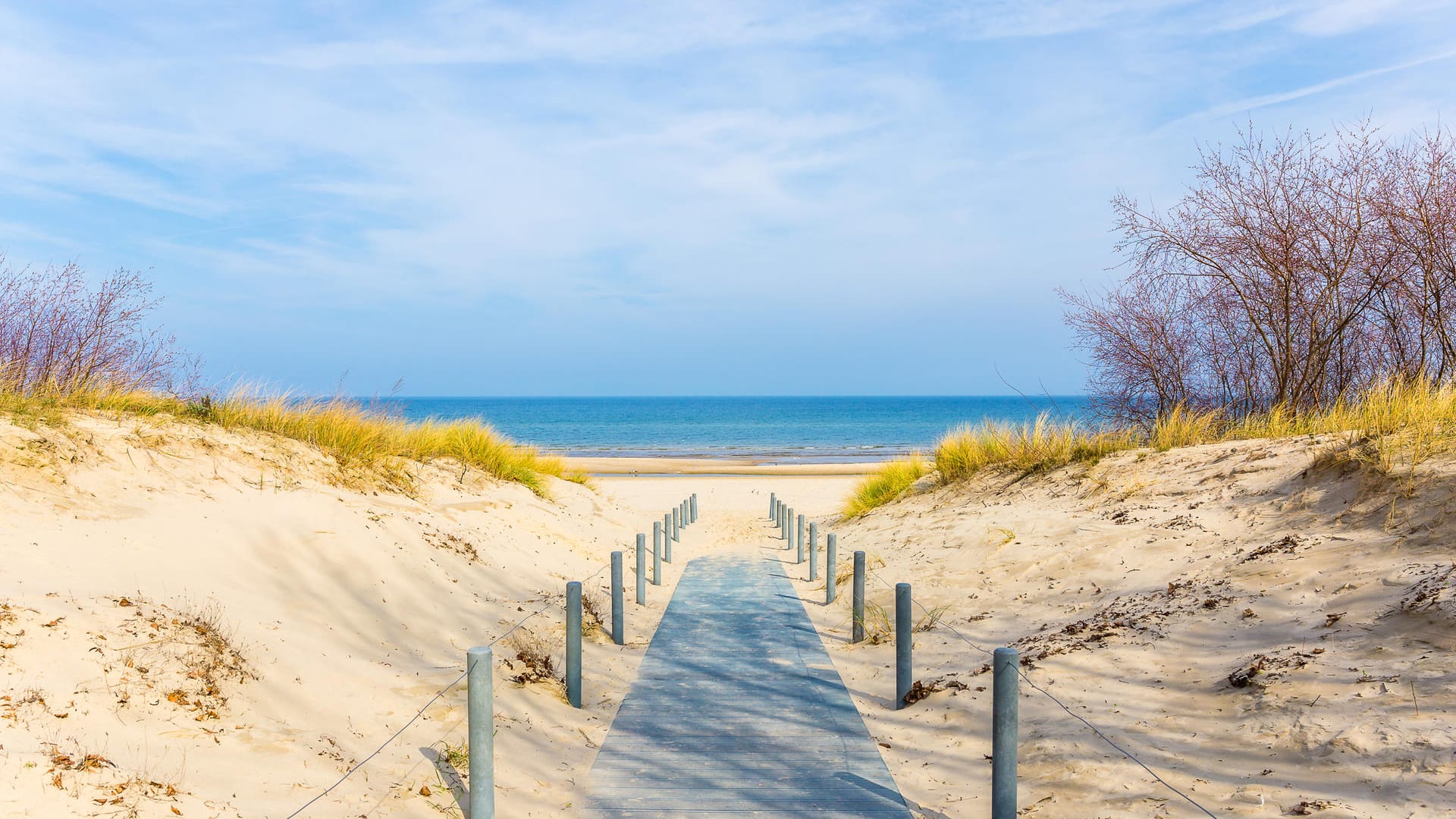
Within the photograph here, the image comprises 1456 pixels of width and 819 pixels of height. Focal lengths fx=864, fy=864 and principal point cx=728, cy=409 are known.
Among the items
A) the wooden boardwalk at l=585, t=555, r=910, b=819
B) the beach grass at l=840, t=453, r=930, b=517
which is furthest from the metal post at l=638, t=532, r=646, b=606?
the beach grass at l=840, t=453, r=930, b=517

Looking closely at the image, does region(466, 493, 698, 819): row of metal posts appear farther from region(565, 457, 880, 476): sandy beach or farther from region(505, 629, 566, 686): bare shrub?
region(565, 457, 880, 476): sandy beach

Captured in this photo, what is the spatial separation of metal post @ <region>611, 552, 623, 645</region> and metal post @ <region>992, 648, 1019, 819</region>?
5187 millimetres

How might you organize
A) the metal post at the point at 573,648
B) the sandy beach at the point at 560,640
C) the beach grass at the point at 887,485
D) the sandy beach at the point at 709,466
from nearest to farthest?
the sandy beach at the point at 560,640 < the metal post at the point at 573,648 < the beach grass at the point at 887,485 < the sandy beach at the point at 709,466

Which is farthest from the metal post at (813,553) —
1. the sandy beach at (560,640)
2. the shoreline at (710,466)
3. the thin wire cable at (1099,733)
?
the shoreline at (710,466)

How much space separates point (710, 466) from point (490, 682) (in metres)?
37.9

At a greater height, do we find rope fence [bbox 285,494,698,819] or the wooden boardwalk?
rope fence [bbox 285,494,698,819]

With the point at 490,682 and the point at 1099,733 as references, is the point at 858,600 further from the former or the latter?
the point at 490,682

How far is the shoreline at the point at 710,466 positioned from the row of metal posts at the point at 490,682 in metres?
22.8

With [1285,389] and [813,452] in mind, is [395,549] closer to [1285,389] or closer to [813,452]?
[1285,389]

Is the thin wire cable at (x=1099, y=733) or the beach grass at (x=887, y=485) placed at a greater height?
the beach grass at (x=887, y=485)

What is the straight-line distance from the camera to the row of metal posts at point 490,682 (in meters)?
→ 4.21

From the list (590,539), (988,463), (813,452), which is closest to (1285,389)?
(988,463)

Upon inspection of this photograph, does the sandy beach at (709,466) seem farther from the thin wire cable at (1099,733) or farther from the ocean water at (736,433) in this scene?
the thin wire cable at (1099,733)

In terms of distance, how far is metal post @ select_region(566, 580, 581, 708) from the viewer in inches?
264
